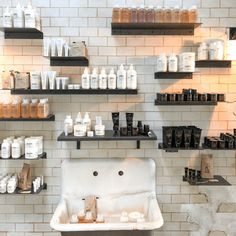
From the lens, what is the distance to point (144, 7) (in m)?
2.91

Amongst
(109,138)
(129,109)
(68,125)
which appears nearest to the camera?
(109,138)

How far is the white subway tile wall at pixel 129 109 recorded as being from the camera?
122 inches

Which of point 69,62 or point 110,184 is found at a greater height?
point 69,62

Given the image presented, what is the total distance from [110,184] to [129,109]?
2.39 ft

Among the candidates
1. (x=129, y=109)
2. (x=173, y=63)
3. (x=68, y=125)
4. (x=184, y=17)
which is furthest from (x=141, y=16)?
(x=68, y=125)

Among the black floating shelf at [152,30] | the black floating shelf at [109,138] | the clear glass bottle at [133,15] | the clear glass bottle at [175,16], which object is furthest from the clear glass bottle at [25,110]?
the clear glass bottle at [175,16]

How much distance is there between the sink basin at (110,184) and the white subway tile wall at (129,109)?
11cm

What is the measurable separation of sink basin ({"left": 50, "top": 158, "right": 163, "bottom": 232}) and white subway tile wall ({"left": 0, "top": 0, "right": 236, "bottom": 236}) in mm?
113

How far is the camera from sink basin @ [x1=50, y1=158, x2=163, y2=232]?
124 inches

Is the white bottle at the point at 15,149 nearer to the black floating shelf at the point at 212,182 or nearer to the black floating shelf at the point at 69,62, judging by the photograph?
the black floating shelf at the point at 69,62

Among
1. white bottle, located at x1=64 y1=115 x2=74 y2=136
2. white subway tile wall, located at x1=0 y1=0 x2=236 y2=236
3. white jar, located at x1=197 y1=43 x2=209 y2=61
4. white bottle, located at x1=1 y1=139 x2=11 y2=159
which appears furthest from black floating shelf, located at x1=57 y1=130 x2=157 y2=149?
white jar, located at x1=197 y1=43 x2=209 y2=61

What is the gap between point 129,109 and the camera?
10.5 feet

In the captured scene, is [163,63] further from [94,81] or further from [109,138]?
[109,138]

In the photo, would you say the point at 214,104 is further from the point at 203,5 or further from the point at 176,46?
the point at 203,5
